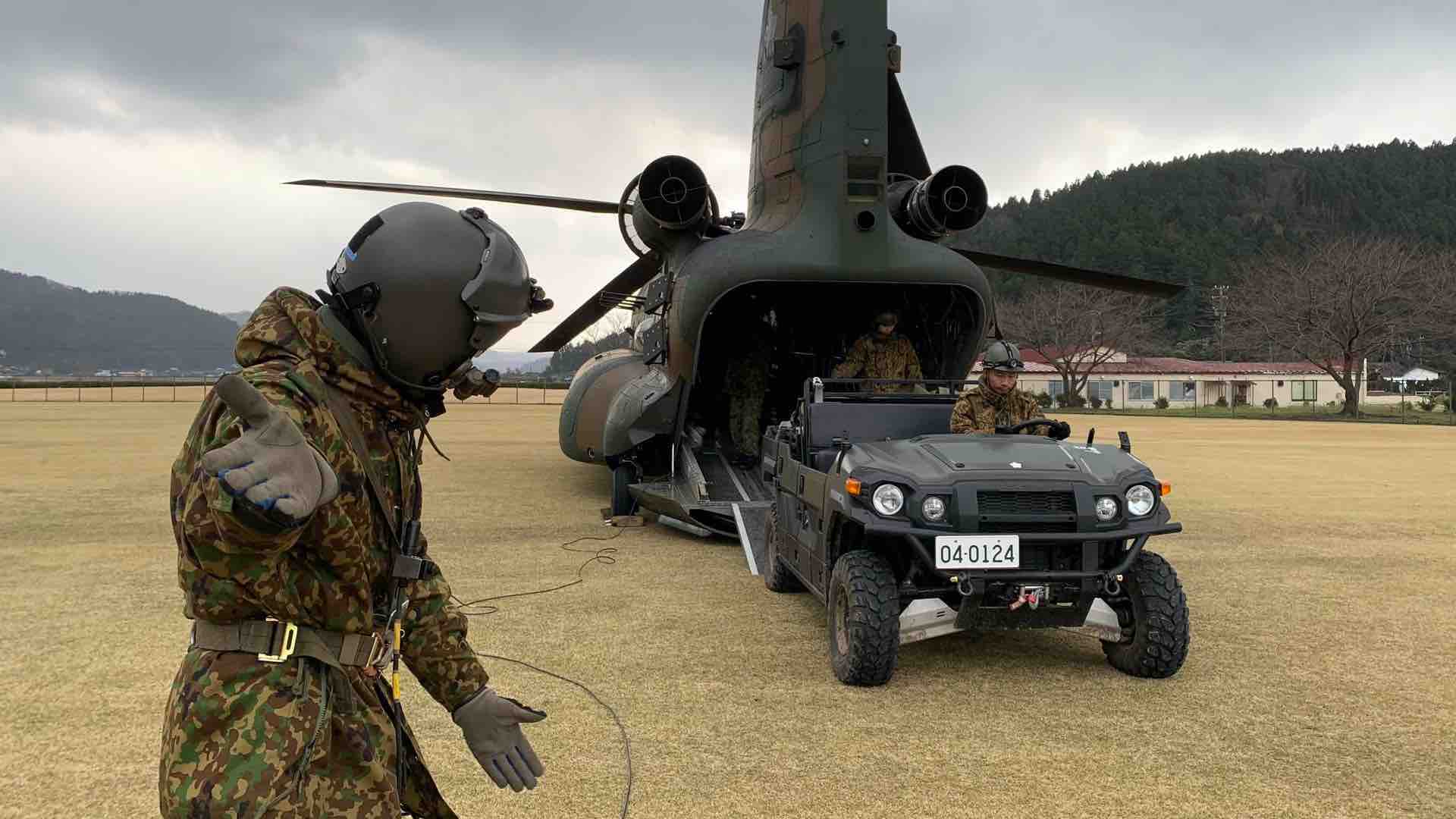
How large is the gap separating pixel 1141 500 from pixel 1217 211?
11439 cm

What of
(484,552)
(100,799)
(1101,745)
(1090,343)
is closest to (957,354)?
(484,552)

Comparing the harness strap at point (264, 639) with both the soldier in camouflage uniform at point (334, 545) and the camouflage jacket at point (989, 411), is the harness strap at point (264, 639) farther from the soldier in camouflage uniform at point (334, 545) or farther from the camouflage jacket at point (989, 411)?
the camouflage jacket at point (989, 411)

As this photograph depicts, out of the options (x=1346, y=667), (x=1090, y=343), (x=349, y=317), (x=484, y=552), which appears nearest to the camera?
(x=349, y=317)

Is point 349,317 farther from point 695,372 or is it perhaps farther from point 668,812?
point 695,372

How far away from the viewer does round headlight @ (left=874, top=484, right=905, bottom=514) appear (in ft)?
16.0

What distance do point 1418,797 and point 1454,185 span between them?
124 m

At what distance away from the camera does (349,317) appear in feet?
6.58

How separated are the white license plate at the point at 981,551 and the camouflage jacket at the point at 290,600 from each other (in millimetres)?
3180

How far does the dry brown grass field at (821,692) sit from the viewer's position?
12.2 feet

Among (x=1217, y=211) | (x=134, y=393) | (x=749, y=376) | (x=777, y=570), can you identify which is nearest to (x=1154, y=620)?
(x=777, y=570)

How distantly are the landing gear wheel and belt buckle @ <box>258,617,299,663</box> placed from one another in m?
8.56

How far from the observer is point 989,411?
639 cm

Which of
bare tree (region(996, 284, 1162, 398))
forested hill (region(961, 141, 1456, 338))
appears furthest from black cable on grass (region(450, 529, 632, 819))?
forested hill (region(961, 141, 1456, 338))

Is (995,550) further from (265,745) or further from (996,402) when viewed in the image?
(265,745)
